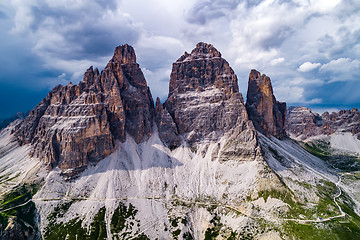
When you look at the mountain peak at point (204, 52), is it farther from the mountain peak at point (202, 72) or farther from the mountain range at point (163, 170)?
the mountain range at point (163, 170)

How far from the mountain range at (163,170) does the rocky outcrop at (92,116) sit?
0.85 m

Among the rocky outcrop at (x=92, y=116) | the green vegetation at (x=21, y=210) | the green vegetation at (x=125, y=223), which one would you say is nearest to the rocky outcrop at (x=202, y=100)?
the rocky outcrop at (x=92, y=116)

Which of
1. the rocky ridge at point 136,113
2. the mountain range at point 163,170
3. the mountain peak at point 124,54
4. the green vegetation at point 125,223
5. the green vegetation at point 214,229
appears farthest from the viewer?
the mountain peak at point 124,54

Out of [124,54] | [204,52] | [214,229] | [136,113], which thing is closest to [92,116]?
[136,113]

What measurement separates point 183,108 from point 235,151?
61.3 meters

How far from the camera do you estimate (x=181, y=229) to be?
112m

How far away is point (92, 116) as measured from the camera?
154m

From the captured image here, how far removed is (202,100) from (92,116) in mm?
92293

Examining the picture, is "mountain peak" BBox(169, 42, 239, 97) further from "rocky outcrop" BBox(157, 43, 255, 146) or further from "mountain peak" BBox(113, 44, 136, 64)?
"mountain peak" BBox(113, 44, 136, 64)

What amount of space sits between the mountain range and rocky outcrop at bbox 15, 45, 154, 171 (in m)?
0.85

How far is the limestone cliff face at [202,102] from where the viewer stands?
568ft

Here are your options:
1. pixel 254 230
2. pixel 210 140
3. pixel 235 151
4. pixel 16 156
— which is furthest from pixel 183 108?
pixel 16 156

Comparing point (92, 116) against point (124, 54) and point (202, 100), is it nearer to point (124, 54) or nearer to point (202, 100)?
point (124, 54)

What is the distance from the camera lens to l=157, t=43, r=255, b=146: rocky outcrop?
174 m
